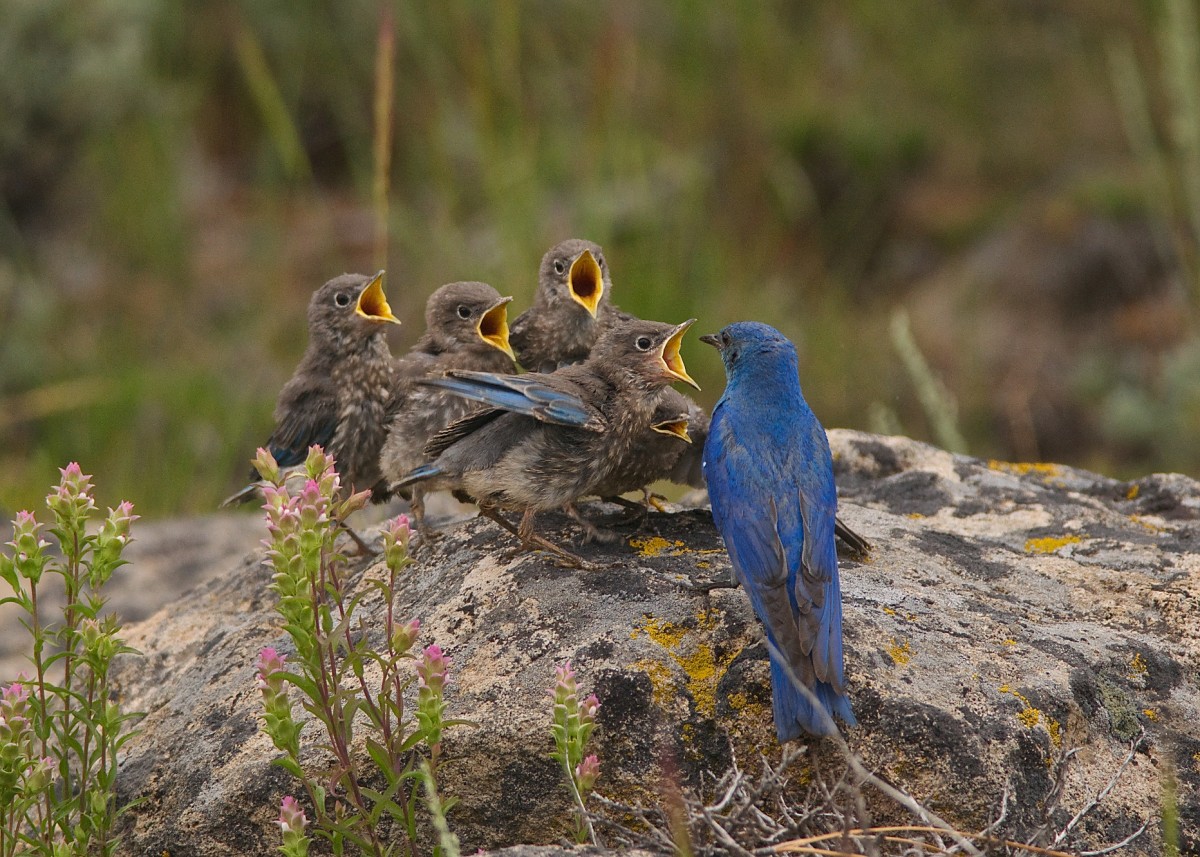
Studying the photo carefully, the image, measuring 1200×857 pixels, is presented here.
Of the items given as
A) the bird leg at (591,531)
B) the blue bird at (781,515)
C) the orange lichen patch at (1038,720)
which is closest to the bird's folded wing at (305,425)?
the bird leg at (591,531)

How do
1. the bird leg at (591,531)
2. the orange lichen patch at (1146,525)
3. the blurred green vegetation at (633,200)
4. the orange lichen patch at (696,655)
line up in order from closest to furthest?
the orange lichen patch at (696,655) < the bird leg at (591,531) < the orange lichen patch at (1146,525) < the blurred green vegetation at (633,200)

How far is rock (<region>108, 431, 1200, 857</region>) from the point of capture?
12.0ft

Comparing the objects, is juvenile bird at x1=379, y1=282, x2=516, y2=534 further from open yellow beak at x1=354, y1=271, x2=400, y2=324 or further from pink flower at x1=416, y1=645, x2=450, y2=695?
pink flower at x1=416, y1=645, x2=450, y2=695

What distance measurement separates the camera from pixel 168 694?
4715mm

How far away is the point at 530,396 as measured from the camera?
14.4 feet

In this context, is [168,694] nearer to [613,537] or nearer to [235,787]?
[235,787]

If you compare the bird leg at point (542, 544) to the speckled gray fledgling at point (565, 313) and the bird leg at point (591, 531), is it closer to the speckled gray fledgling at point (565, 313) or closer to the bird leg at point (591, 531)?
the bird leg at point (591, 531)

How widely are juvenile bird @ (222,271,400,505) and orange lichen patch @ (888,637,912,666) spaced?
221 centimetres

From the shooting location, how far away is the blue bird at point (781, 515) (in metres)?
3.53

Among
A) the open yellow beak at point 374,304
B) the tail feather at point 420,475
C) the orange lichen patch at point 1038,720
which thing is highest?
the open yellow beak at point 374,304

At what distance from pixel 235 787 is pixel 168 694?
34.2 inches

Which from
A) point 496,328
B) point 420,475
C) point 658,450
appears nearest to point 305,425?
point 496,328

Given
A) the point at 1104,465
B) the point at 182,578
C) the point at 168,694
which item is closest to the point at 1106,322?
the point at 1104,465

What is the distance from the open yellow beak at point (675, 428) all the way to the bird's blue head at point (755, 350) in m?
0.24
